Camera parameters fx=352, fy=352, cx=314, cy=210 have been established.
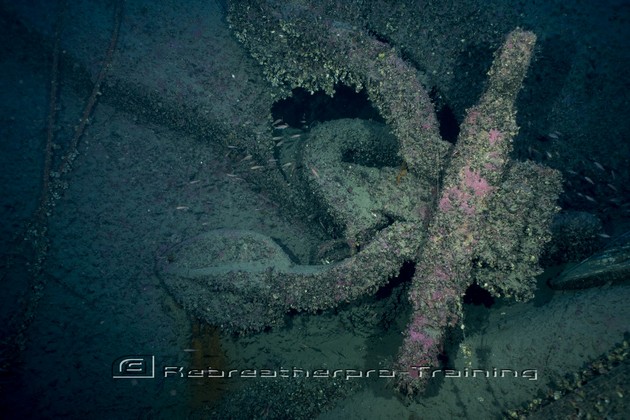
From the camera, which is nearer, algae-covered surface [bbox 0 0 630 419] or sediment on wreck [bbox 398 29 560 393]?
sediment on wreck [bbox 398 29 560 393]

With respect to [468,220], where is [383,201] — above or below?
above

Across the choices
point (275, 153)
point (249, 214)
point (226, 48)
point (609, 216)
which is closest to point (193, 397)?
point (249, 214)

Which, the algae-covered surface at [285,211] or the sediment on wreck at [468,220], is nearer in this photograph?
the sediment on wreck at [468,220]

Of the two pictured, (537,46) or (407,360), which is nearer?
(407,360)

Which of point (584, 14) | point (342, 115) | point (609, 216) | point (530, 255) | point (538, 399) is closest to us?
point (538, 399)

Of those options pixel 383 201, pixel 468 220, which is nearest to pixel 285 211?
pixel 383 201

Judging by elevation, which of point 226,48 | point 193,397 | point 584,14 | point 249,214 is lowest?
point 193,397

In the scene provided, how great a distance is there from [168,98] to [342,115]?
252cm

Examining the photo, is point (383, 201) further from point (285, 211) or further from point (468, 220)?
point (285, 211)

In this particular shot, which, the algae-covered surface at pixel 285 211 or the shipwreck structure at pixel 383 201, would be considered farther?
the algae-covered surface at pixel 285 211

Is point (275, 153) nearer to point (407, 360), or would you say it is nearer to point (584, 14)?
point (407, 360)

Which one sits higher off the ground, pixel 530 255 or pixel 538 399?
pixel 530 255

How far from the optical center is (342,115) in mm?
5520

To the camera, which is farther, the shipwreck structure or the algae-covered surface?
the algae-covered surface
